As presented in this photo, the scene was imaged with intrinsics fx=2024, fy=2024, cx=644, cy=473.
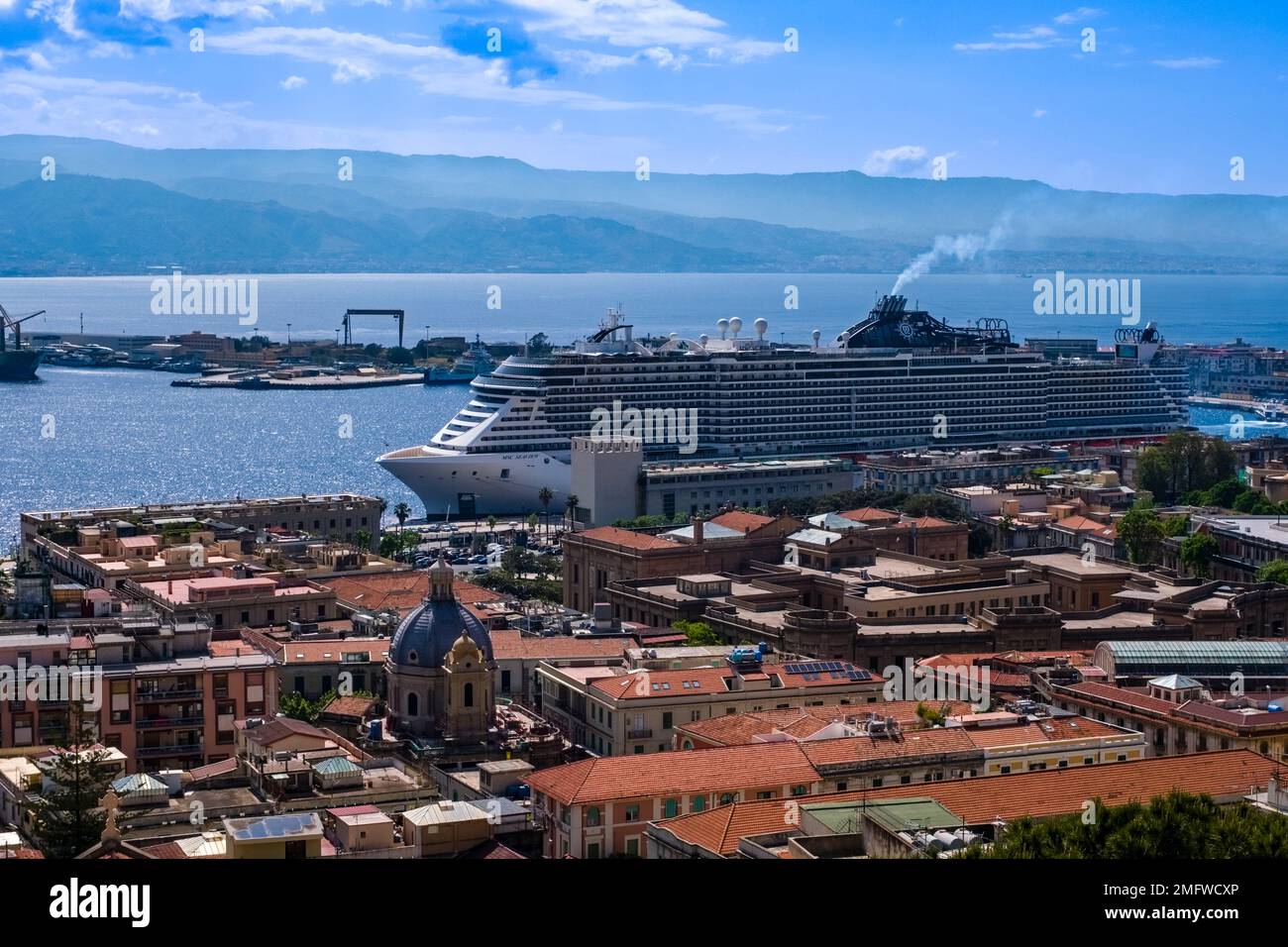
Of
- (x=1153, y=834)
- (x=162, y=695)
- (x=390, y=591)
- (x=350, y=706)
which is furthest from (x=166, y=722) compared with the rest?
(x=1153, y=834)

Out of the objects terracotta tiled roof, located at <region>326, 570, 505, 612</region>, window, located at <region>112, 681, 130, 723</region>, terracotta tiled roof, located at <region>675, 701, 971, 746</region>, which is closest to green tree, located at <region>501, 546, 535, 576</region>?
terracotta tiled roof, located at <region>326, 570, 505, 612</region>

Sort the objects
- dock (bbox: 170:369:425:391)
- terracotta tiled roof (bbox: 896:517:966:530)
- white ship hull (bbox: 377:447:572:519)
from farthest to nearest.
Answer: dock (bbox: 170:369:425:391) → white ship hull (bbox: 377:447:572:519) → terracotta tiled roof (bbox: 896:517:966:530)

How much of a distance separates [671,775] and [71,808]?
351 inches

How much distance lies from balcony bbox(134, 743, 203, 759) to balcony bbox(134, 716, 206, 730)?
348 mm

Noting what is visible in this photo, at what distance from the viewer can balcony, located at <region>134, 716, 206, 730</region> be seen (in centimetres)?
3562

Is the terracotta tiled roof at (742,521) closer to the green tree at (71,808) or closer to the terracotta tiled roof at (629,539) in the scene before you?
the terracotta tiled roof at (629,539)

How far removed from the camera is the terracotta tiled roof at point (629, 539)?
5997cm

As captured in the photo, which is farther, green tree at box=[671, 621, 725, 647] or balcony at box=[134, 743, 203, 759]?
green tree at box=[671, 621, 725, 647]

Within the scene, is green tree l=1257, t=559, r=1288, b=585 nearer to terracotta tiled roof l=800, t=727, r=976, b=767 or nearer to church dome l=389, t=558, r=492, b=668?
terracotta tiled roof l=800, t=727, r=976, b=767

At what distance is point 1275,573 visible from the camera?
5616 centimetres

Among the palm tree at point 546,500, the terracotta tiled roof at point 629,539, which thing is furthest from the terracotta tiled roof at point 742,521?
the palm tree at point 546,500

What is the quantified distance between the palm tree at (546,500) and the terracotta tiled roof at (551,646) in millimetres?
33642
